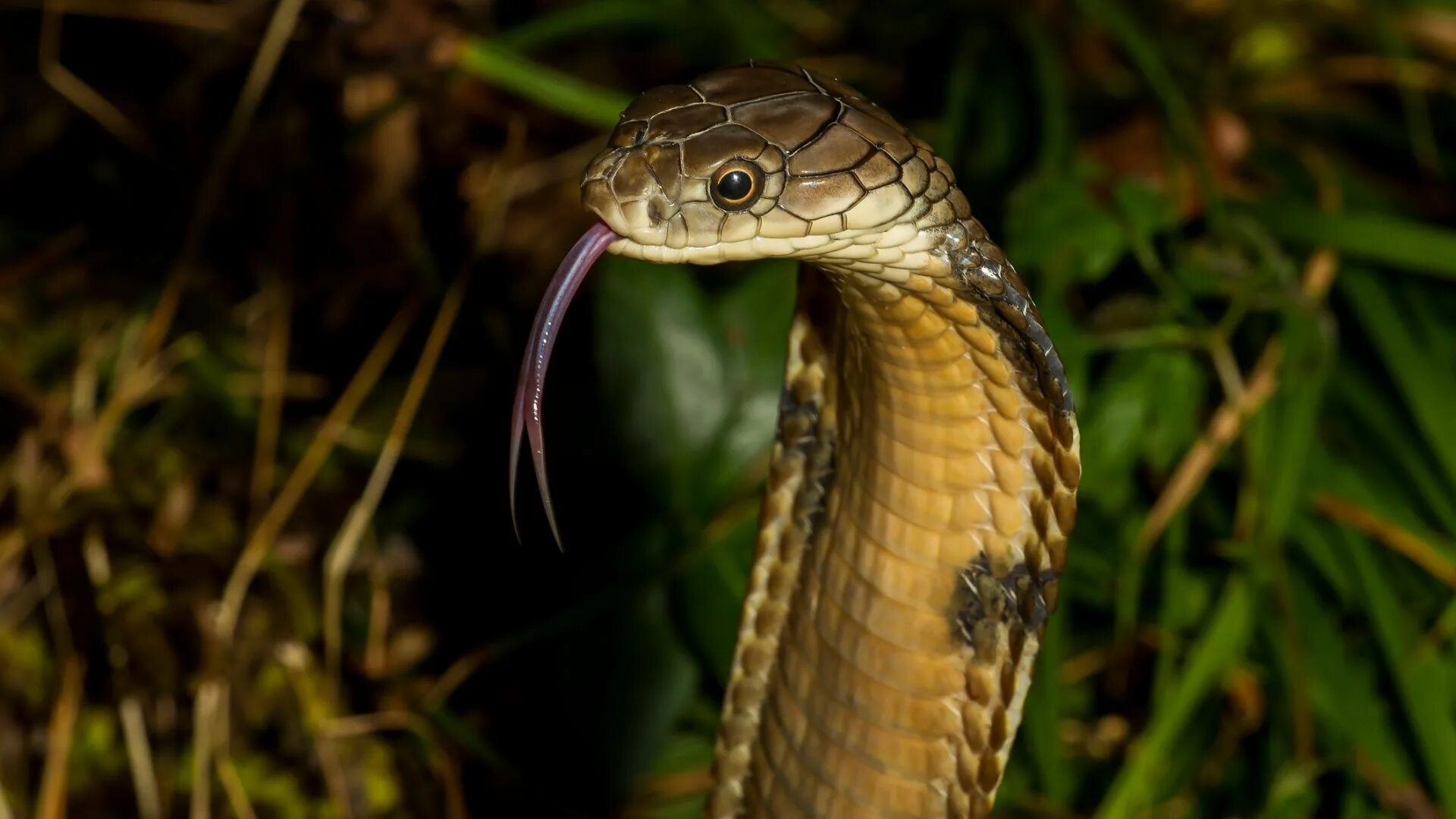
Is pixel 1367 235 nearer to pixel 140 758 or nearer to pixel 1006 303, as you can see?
pixel 1006 303

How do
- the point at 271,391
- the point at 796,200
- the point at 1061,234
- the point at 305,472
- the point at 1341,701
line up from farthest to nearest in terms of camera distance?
the point at 271,391
the point at 305,472
the point at 1341,701
the point at 1061,234
the point at 796,200

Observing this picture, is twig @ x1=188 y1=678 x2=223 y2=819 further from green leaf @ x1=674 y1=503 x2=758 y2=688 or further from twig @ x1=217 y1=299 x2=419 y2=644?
green leaf @ x1=674 y1=503 x2=758 y2=688

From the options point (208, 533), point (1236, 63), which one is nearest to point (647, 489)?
point (208, 533)

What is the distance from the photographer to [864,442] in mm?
1292

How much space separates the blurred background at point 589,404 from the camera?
2.12 metres

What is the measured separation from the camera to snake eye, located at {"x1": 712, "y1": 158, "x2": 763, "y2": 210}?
1106 mm

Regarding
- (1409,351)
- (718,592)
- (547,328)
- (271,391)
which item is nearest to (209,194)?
(271,391)

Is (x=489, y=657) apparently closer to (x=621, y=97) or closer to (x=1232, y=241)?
(x=621, y=97)

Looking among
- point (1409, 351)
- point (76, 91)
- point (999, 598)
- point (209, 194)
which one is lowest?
point (999, 598)

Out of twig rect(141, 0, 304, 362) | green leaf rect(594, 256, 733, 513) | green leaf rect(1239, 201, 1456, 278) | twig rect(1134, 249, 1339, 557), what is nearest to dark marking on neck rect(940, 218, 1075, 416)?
green leaf rect(594, 256, 733, 513)

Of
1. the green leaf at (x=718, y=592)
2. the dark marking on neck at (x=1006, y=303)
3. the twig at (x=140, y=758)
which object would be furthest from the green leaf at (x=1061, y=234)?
the twig at (x=140, y=758)

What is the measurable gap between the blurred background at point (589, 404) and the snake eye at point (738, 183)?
0.94m

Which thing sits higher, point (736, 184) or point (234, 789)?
point (736, 184)

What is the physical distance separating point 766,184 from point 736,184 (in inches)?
0.9
